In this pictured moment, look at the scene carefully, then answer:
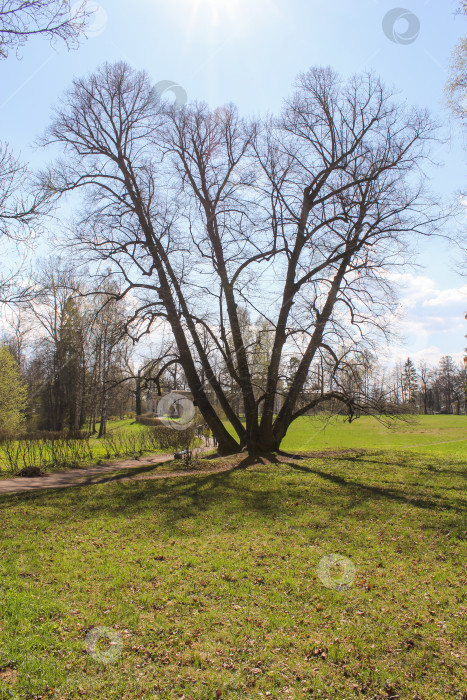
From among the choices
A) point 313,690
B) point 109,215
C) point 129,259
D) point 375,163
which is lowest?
point 313,690

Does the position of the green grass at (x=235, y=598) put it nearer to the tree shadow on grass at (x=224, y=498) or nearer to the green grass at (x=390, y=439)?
the tree shadow on grass at (x=224, y=498)

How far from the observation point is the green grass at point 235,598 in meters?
3.56

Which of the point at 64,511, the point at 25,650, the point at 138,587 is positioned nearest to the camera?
the point at 25,650

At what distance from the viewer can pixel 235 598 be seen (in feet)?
16.1

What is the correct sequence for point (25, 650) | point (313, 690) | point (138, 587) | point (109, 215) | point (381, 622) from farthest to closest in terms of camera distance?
point (109, 215) < point (138, 587) < point (381, 622) < point (25, 650) < point (313, 690)

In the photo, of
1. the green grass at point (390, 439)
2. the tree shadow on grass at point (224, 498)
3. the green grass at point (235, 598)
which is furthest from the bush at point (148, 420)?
the green grass at point (235, 598)

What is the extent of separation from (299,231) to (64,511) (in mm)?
10819

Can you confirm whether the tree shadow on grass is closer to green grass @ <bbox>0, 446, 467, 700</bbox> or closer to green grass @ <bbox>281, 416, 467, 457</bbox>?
green grass @ <bbox>0, 446, 467, 700</bbox>

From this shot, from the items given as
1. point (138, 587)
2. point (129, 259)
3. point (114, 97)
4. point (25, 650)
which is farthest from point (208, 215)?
point (25, 650)

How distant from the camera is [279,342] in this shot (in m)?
14.5

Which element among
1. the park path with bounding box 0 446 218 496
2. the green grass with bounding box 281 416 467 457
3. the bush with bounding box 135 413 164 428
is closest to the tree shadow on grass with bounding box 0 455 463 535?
the park path with bounding box 0 446 218 496

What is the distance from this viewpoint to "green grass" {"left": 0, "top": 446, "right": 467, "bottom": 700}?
11.7 feet

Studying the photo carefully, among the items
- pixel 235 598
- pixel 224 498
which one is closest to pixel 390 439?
pixel 224 498

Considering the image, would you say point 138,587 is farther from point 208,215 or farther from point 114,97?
point 114,97
